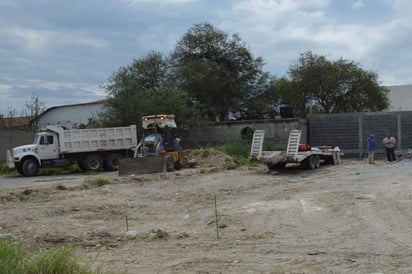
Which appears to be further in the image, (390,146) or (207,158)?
(390,146)

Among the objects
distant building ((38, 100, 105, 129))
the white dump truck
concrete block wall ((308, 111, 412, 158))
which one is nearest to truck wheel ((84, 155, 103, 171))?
the white dump truck

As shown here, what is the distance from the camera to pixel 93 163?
34.6 metres

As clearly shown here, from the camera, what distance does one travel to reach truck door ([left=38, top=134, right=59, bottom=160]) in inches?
1330

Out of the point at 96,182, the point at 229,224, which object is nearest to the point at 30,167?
the point at 96,182

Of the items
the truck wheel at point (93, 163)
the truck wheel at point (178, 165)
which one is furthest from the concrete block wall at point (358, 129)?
the truck wheel at point (93, 163)

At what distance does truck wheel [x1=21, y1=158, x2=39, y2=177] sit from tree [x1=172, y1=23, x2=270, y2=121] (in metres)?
18.7

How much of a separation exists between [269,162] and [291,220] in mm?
13442

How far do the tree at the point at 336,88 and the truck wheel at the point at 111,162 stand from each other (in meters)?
21.2

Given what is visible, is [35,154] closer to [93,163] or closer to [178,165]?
[93,163]

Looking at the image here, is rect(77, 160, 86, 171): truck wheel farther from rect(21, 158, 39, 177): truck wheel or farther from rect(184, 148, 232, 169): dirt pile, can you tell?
rect(184, 148, 232, 169): dirt pile

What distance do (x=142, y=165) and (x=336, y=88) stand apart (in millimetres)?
27786

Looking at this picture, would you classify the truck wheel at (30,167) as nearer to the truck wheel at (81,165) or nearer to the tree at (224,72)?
the truck wheel at (81,165)

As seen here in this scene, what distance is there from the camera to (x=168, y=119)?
29469mm

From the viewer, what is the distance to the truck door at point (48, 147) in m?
33.8
